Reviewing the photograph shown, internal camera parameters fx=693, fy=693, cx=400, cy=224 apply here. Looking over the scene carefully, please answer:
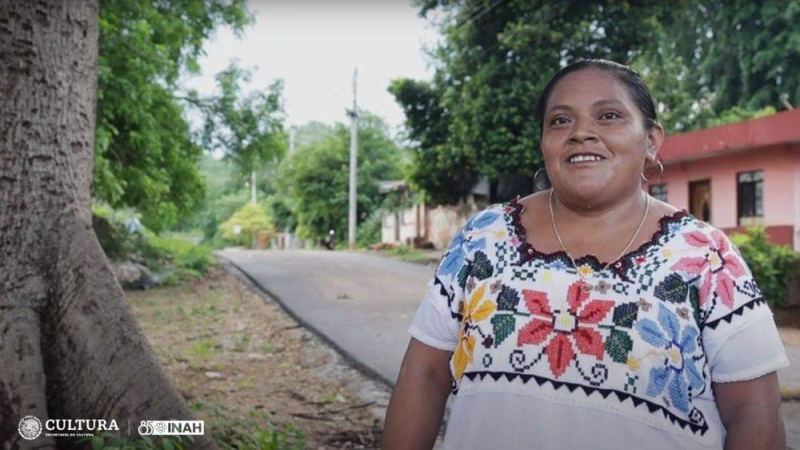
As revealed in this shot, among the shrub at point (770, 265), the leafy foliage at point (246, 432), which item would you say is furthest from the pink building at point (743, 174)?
the leafy foliage at point (246, 432)

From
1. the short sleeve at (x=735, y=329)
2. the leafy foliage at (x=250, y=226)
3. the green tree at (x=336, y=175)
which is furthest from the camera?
the leafy foliage at (x=250, y=226)

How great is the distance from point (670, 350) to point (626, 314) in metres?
0.12

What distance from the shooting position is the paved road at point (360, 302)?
18.5 feet

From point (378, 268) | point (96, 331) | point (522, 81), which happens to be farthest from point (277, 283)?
point (96, 331)

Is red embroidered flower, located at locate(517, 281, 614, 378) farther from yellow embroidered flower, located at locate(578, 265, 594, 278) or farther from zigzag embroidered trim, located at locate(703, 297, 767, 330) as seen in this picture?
zigzag embroidered trim, located at locate(703, 297, 767, 330)

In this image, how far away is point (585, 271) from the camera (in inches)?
61.7

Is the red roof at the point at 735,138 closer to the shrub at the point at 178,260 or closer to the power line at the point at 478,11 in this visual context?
the power line at the point at 478,11

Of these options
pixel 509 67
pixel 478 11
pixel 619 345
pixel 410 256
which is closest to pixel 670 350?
pixel 619 345

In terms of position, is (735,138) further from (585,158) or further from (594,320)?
(594,320)

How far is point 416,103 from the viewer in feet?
56.3

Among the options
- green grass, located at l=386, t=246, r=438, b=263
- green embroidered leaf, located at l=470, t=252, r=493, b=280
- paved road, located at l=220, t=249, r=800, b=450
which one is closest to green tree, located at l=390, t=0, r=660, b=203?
green grass, located at l=386, t=246, r=438, b=263

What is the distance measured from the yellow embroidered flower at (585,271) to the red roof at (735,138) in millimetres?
12778

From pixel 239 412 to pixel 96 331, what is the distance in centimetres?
142

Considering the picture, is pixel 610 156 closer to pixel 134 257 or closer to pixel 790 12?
pixel 134 257
